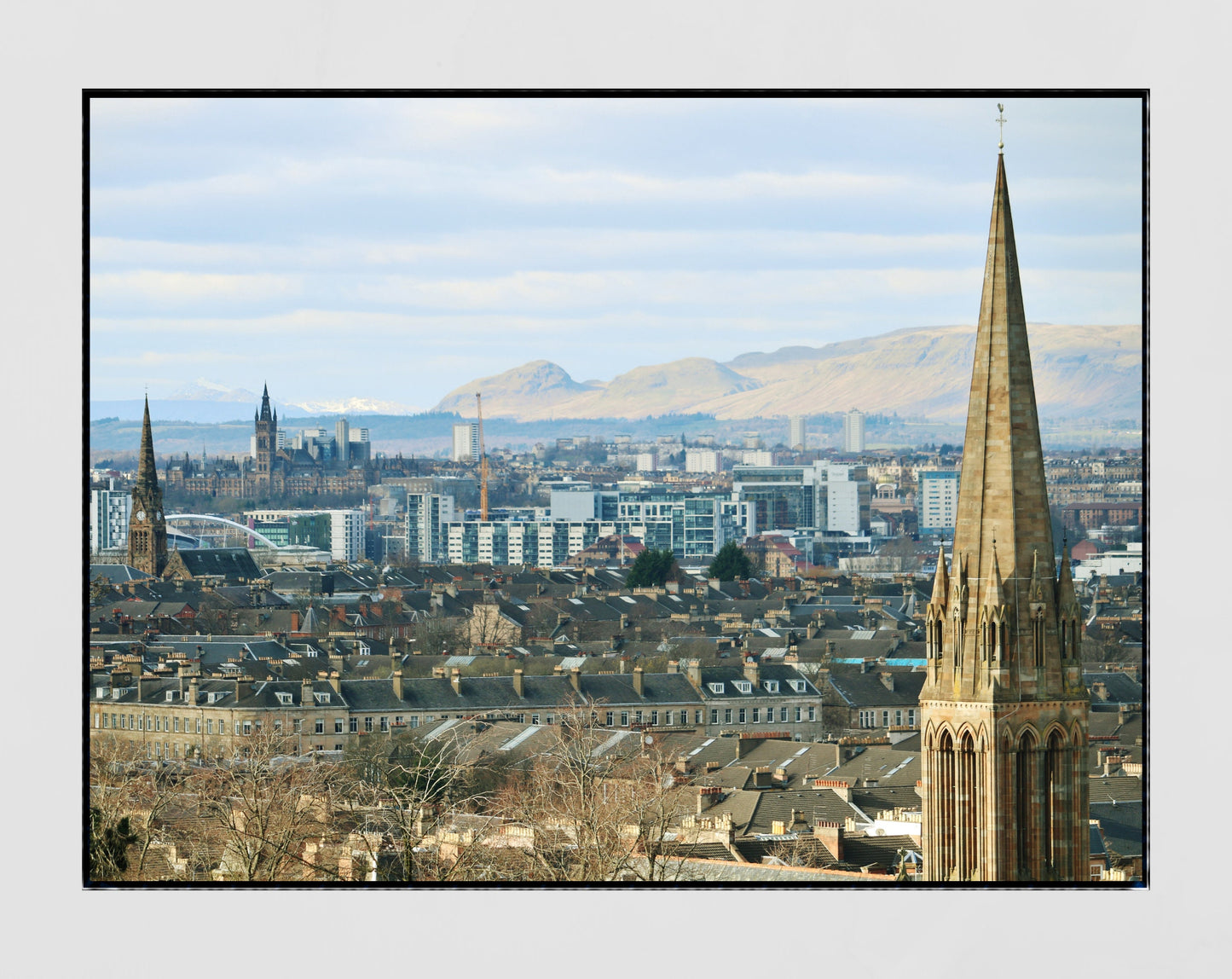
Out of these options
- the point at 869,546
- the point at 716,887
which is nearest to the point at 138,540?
the point at 869,546

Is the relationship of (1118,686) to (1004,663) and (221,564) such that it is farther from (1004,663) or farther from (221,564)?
(221,564)

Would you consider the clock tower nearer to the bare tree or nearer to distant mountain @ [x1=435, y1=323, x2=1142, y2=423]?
distant mountain @ [x1=435, y1=323, x2=1142, y2=423]

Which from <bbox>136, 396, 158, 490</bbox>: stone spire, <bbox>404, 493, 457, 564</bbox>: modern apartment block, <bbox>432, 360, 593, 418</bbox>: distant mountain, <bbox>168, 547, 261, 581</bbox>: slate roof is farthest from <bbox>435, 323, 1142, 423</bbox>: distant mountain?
<bbox>136, 396, 158, 490</bbox>: stone spire

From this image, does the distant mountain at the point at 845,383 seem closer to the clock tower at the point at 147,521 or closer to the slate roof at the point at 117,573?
the clock tower at the point at 147,521

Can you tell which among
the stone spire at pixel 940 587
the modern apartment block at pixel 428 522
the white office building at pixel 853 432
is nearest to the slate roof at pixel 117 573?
the modern apartment block at pixel 428 522

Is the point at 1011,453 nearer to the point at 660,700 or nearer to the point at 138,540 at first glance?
the point at 660,700

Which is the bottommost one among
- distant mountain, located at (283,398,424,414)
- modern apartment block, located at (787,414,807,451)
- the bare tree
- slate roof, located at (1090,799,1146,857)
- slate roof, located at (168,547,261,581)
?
slate roof, located at (168,547,261,581)
